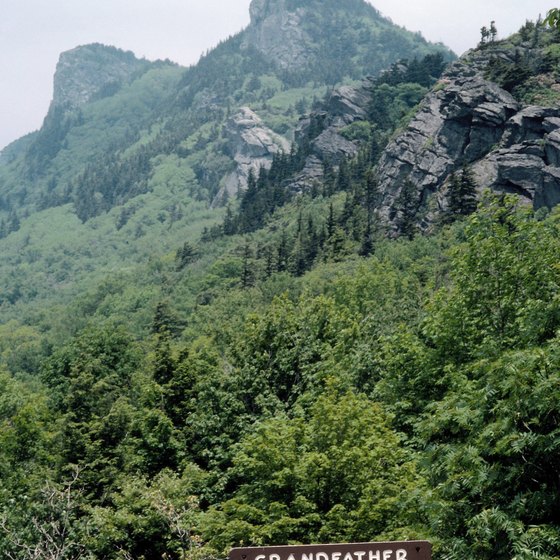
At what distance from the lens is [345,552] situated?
5.92m

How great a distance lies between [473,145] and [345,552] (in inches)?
4392

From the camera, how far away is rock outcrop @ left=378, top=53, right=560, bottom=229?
95312 mm

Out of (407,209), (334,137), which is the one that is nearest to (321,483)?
(407,209)

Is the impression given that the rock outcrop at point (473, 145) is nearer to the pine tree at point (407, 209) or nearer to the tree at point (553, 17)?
the pine tree at point (407, 209)

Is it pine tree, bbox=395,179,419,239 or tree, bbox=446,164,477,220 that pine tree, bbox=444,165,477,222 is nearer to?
tree, bbox=446,164,477,220

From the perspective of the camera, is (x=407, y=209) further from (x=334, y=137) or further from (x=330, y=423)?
(x=330, y=423)

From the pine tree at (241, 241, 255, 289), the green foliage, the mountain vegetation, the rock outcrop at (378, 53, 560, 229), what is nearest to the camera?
the mountain vegetation

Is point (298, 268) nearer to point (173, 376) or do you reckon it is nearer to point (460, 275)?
point (173, 376)

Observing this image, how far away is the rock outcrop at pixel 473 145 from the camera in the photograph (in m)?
95.3

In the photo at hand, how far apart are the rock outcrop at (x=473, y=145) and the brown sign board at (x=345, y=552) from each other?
92.7 metres

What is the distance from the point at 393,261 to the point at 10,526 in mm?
71605

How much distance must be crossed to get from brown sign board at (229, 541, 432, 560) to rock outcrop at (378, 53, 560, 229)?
9273 centimetres

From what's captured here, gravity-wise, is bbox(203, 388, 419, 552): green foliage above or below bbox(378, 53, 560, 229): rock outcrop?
below

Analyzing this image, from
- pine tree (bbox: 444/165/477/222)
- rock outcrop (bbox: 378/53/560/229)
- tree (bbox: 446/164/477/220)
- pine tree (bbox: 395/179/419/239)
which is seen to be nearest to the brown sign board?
rock outcrop (bbox: 378/53/560/229)
